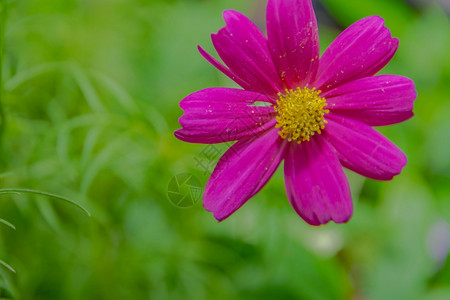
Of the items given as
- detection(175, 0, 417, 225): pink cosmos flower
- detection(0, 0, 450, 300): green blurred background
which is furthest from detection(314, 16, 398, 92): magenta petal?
detection(0, 0, 450, 300): green blurred background

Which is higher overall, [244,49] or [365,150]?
[244,49]

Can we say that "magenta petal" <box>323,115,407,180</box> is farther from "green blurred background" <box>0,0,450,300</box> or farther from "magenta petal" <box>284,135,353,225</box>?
"green blurred background" <box>0,0,450,300</box>

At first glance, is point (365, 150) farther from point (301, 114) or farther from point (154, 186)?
point (154, 186)

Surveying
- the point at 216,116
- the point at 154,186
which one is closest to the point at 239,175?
the point at 216,116

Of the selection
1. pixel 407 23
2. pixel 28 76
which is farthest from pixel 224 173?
pixel 407 23

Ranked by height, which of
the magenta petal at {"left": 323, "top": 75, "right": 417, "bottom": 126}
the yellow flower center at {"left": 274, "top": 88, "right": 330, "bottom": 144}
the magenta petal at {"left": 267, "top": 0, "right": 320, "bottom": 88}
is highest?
the magenta petal at {"left": 267, "top": 0, "right": 320, "bottom": 88}

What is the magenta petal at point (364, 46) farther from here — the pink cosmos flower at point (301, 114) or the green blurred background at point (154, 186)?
the green blurred background at point (154, 186)

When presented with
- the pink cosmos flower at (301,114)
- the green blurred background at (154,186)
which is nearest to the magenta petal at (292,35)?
the pink cosmos flower at (301,114)
